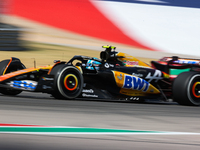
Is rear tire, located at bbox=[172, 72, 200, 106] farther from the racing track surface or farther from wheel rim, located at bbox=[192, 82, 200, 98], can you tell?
the racing track surface

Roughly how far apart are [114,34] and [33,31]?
4143 millimetres

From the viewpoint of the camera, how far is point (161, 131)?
423 cm

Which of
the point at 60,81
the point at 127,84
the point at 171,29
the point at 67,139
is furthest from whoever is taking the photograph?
the point at 171,29

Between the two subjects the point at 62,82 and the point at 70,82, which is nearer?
the point at 62,82

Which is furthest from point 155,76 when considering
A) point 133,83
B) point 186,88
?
point 186,88

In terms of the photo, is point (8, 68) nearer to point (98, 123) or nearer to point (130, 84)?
point (130, 84)

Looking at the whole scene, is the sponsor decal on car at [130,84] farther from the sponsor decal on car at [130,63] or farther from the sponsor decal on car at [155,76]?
the sponsor decal on car at [130,63]

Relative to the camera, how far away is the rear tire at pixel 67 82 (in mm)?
6598

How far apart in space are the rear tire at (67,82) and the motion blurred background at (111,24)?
999 centimetres

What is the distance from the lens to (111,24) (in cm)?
1817

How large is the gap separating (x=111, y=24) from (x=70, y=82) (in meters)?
11.7

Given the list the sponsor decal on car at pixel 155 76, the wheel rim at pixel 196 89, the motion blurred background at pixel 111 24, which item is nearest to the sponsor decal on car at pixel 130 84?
the sponsor decal on car at pixel 155 76

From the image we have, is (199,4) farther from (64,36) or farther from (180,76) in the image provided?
(180,76)

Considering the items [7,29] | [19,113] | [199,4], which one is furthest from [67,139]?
[199,4]
